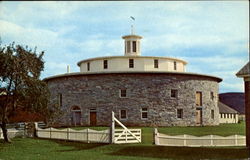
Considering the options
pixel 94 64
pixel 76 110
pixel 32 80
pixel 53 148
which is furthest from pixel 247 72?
pixel 94 64

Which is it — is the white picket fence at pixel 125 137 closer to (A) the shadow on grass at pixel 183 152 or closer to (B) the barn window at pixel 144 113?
(A) the shadow on grass at pixel 183 152

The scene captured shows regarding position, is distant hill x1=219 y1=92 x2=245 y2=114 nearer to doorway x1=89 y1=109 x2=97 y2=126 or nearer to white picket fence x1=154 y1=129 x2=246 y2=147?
doorway x1=89 y1=109 x2=97 y2=126

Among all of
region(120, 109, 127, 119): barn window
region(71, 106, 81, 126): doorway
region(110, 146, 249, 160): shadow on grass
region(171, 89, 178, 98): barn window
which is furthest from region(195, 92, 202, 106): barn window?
region(110, 146, 249, 160): shadow on grass

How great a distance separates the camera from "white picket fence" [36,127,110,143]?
2512 centimetres

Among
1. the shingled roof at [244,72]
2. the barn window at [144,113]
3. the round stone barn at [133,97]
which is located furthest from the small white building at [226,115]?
the shingled roof at [244,72]

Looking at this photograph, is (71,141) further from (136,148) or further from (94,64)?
(94,64)

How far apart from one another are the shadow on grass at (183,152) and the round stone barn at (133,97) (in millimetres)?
18919

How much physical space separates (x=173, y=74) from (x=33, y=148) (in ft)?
68.3

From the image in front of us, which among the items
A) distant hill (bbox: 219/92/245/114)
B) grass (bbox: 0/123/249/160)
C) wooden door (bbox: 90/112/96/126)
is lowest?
grass (bbox: 0/123/249/160)

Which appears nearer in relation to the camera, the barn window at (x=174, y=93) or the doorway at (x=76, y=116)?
the barn window at (x=174, y=93)

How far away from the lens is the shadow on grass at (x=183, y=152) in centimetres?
1989

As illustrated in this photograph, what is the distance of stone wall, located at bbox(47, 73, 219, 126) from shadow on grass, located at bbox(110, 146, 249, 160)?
18899mm

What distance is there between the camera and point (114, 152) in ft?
73.4

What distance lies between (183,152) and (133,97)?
822 inches
